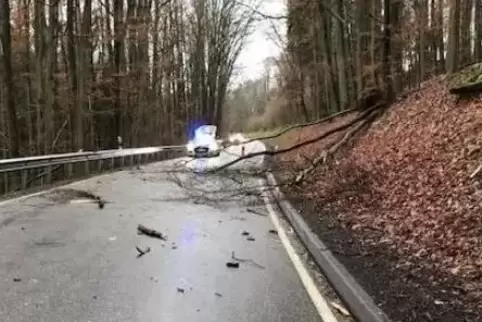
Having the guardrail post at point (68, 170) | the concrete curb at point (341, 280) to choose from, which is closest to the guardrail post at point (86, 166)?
the guardrail post at point (68, 170)

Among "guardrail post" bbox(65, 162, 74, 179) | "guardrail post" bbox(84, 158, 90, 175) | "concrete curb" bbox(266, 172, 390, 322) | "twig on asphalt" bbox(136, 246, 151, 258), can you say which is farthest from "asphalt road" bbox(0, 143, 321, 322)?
"guardrail post" bbox(84, 158, 90, 175)

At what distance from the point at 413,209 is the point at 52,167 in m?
14.0

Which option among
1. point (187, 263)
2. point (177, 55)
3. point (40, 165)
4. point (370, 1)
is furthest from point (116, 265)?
point (177, 55)

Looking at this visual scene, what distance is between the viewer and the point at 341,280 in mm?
6723

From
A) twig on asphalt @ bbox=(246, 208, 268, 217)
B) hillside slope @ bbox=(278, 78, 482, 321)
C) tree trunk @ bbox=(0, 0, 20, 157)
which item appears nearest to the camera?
hillside slope @ bbox=(278, 78, 482, 321)

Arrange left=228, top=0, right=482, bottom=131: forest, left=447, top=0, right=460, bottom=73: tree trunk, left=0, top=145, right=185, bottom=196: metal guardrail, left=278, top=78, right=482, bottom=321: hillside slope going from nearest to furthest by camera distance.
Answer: left=278, top=78, right=482, bottom=321: hillside slope → left=0, top=145, right=185, bottom=196: metal guardrail → left=447, top=0, right=460, bottom=73: tree trunk → left=228, top=0, right=482, bottom=131: forest

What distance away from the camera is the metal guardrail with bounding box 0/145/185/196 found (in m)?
17.0

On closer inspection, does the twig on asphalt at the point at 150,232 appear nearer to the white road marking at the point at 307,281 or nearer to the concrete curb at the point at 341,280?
the white road marking at the point at 307,281

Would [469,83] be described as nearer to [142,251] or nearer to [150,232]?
[150,232]

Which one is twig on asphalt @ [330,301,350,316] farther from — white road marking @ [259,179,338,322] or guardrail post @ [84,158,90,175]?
guardrail post @ [84,158,90,175]

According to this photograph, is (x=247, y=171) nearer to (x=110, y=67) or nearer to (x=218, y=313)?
(x=218, y=313)

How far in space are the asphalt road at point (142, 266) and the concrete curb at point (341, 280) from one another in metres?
0.38

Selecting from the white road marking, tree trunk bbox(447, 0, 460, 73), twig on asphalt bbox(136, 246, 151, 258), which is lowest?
the white road marking

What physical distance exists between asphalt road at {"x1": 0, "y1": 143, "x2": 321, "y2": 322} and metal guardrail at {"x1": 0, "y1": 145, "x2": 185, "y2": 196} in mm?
3283
